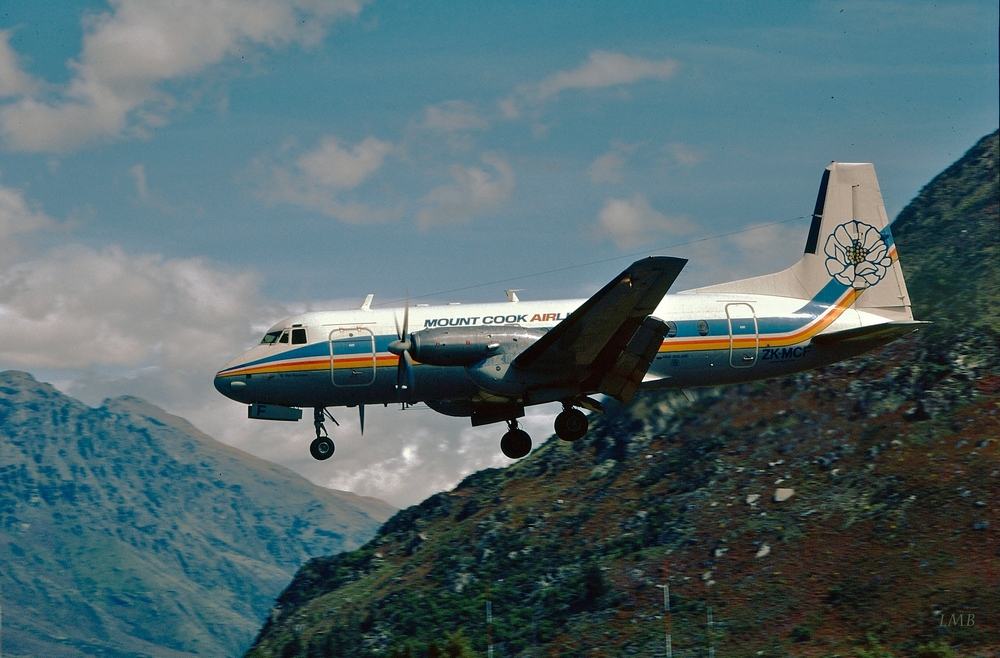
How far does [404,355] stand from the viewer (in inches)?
1137

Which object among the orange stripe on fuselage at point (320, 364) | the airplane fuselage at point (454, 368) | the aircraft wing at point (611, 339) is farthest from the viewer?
the airplane fuselage at point (454, 368)

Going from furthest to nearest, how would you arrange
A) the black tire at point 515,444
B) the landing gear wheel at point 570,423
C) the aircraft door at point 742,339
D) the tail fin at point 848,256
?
the tail fin at point 848,256 < the black tire at point 515,444 < the landing gear wheel at point 570,423 < the aircraft door at point 742,339

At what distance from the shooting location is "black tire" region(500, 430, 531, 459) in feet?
106

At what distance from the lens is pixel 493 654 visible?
51469mm

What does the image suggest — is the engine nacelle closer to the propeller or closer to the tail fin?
the propeller

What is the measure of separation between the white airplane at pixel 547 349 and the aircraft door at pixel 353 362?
1.1 inches

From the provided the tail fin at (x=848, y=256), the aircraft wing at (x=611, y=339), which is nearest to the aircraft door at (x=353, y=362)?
the aircraft wing at (x=611, y=339)

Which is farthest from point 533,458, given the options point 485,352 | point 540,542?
point 485,352

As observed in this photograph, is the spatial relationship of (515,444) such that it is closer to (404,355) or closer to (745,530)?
(404,355)

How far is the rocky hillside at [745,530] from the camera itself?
4397 centimetres

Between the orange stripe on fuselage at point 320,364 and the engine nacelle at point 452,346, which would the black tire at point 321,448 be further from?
the engine nacelle at point 452,346

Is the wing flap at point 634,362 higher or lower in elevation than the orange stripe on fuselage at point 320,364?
lower

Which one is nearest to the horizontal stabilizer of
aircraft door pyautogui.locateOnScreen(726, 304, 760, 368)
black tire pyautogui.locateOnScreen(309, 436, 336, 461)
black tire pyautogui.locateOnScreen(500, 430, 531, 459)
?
aircraft door pyautogui.locateOnScreen(726, 304, 760, 368)

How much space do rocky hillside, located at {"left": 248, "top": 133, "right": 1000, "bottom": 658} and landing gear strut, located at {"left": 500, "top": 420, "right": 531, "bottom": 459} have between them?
15.2 metres
